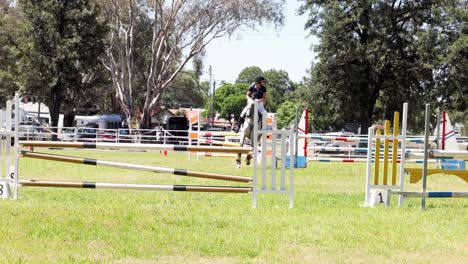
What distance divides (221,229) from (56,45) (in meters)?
45.2

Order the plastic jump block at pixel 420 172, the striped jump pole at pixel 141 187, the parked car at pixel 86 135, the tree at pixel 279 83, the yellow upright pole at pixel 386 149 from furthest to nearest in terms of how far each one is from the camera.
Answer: the tree at pixel 279 83
the parked car at pixel 86 135
the plastic jump block at pixel 420 172
the yellow upright pole at pixel 386 149
the striped jump pole at pixel 141 187

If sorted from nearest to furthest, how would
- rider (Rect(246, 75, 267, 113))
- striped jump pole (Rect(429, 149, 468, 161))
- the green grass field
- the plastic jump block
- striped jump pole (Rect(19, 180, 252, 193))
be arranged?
1. the green grass field
2. striped jump pole (Rect(19, 180, 252, 193))
3. striped jump pole (Rect(429, 149, 468, 161))
4. the plastic jump block
5. rider (Rect(246, 75, 267, 113))

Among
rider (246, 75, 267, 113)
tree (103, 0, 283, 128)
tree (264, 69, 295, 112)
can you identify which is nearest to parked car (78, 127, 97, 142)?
tree (103, 0, 283, 128)

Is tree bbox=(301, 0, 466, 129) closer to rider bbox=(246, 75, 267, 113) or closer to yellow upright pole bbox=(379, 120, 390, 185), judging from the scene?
rider bbox=(246, 75, 267, 113)

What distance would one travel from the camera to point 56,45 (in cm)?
4984

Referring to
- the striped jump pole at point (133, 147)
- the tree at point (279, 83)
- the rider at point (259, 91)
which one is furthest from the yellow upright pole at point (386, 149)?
the tree at point (279, 83)

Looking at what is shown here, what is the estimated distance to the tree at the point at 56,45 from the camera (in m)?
49.5

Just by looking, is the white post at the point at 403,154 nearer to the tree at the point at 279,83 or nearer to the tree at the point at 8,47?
the tree at the point at 8,47

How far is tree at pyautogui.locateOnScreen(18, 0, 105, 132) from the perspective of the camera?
49.5 meters

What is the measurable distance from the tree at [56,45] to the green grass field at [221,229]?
4052cm

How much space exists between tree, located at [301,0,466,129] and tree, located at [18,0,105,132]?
667 inches

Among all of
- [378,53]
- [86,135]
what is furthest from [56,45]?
[378,53]

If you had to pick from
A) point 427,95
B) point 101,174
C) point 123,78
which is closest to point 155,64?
point 123,78

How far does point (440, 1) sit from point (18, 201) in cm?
4211
